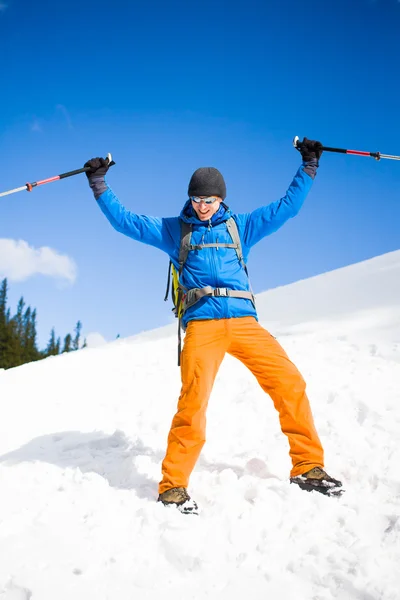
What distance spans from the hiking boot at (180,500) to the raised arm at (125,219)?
232cm

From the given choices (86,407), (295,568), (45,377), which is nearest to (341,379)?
(86,407)

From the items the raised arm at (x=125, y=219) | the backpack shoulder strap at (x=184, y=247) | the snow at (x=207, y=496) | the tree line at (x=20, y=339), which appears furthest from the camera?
the tree line at (x=20, y=339)

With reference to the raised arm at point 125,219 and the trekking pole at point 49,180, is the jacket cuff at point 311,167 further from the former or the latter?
the trekking pole at point 49,180

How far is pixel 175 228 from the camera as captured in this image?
15.2ft

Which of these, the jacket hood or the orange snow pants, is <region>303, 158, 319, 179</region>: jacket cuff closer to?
the jacket hood

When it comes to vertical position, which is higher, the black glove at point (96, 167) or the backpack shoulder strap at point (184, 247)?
the black glove at point (96, 167)

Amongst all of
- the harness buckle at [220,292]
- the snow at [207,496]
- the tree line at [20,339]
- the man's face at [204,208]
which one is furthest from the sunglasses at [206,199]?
the tree line at [20,339]

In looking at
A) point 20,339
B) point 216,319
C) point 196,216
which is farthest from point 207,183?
point 20,339

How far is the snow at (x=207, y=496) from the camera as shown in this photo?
116 inches

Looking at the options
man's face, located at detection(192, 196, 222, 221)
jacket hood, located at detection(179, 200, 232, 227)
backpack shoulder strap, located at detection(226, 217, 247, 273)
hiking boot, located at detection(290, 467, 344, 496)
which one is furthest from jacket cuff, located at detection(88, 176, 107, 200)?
hiking boot, located at detection(290, 467, 344, 496)

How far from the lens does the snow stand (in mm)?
2959

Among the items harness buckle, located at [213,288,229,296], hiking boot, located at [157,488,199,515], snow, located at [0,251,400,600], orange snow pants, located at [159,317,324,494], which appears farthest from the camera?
harness buckle, located at [213,288,229,296]

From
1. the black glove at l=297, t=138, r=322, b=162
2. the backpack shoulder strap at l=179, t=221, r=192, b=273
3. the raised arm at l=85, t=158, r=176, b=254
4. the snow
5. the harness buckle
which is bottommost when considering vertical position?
the snow

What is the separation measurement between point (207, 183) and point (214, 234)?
512mm
